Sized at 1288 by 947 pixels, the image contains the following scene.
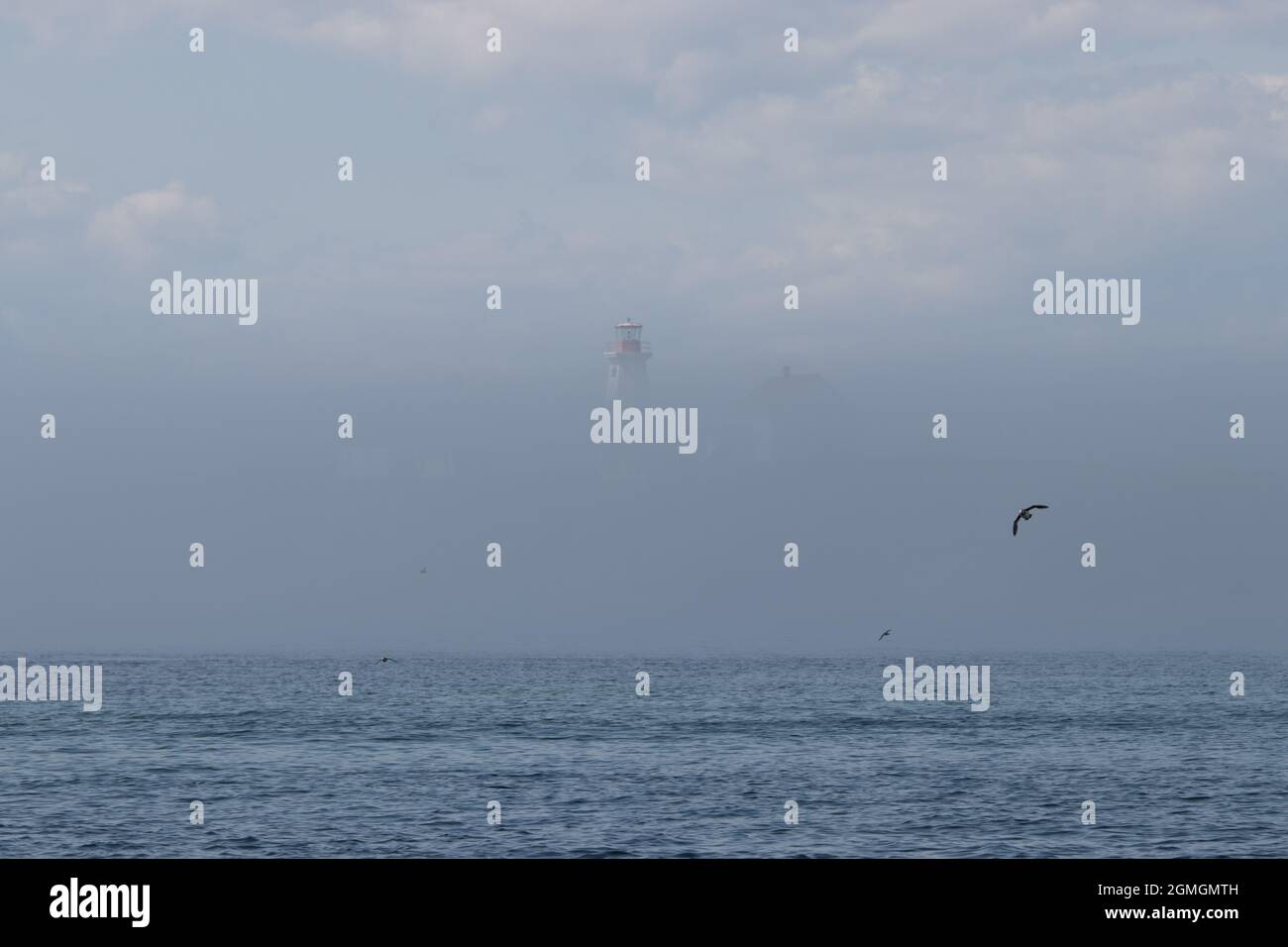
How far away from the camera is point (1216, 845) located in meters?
49.9

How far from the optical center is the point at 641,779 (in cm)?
6894

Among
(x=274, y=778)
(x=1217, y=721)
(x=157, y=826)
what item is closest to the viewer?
(x=157, y=826)

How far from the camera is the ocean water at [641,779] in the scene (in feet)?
166

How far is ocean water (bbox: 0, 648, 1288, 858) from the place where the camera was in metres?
50.6
